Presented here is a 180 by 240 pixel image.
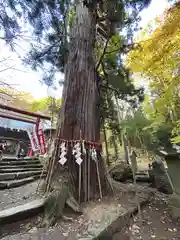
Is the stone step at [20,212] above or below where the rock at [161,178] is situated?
below

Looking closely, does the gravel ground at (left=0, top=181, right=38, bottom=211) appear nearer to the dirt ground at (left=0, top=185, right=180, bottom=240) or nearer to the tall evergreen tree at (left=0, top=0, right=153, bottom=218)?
the dirt ground at (left=0, top=185, right=180, bottom=240)

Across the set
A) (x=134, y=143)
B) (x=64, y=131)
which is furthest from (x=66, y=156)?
(x=134, y=143)

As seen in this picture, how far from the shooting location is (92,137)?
3234 millimetres

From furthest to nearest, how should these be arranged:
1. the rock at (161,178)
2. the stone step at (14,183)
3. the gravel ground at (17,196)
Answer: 1. the rock at (161,178)
2. the stone step at (14,183)
3. the gravel ground at (17,196)

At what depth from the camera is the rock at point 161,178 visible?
425 cm

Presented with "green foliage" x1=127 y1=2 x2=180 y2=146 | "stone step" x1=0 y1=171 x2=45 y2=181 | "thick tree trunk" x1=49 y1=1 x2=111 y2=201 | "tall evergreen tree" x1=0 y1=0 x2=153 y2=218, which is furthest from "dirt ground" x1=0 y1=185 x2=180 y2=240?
"stone step" x1=0 y1=171 x2=45 y2=181

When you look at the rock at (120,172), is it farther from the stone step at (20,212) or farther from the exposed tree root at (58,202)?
the stone step at (20,212)

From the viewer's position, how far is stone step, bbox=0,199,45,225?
2223 mm

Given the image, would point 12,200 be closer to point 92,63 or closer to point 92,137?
point 92,137

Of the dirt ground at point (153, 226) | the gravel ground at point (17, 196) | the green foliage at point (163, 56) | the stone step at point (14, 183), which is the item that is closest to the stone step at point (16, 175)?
the stone step at point (14, 183)

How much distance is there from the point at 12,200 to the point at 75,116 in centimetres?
171

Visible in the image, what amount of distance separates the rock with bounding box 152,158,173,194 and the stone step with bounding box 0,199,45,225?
2945 millimetres

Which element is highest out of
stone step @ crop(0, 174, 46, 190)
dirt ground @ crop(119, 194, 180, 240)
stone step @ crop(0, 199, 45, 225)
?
stone step @ crop(0, 174, 46, 190)

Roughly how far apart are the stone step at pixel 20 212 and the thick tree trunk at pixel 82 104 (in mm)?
583
